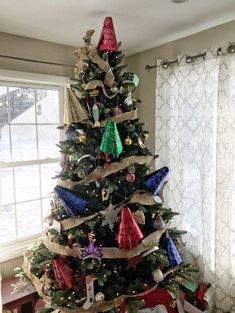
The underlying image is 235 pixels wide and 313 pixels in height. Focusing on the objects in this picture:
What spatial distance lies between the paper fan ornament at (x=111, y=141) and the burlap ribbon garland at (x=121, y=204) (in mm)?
282

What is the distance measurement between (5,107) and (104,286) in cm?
161

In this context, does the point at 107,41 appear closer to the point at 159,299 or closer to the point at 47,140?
the point at 47,140

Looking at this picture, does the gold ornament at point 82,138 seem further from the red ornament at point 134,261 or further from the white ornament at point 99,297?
the white ornament at point 99,297

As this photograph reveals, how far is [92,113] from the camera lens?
Answer: 1.63 meters

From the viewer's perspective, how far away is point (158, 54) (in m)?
2.55

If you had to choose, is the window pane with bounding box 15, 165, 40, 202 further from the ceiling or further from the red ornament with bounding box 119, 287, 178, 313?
the red ornament with bounding box 119, 287, 178, 313

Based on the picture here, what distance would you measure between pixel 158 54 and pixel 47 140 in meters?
1.30

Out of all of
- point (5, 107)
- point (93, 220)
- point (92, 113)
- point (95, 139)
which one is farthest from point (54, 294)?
point (5, 107)

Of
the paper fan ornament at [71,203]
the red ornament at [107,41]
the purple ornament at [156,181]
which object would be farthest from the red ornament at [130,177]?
the red ornament at [107,41]

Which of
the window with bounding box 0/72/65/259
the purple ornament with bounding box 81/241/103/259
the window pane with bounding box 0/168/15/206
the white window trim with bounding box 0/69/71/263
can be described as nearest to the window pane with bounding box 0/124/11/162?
the window with bounding box 0/72/65/259

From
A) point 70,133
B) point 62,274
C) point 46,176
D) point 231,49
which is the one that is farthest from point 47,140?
point 231,49

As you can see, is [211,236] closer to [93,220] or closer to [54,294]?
[93,220]

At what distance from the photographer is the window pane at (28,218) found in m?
2.45

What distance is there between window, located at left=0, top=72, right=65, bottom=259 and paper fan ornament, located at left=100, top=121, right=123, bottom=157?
1151 mm
